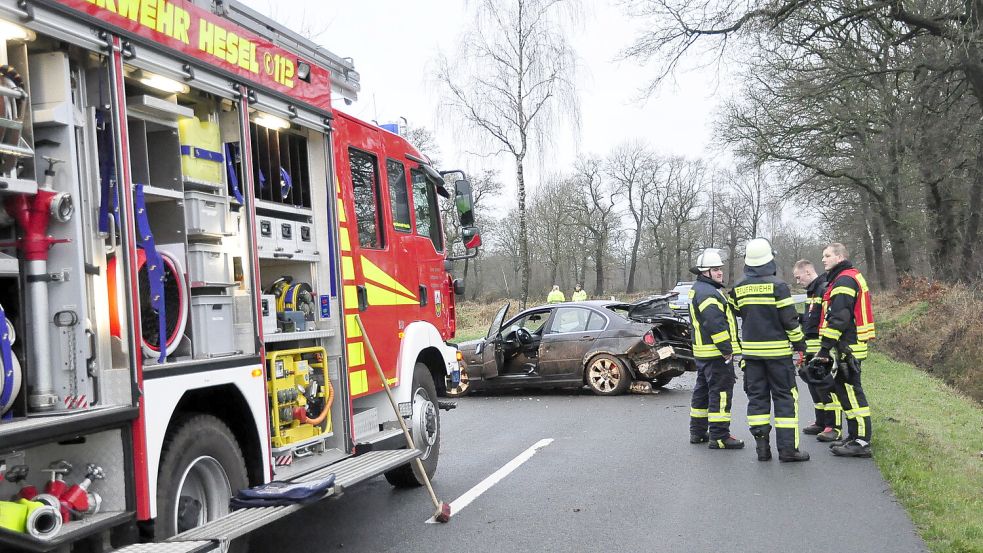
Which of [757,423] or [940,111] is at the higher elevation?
[940,111]

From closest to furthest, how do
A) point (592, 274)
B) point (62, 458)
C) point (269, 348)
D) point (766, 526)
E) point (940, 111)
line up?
point (62, 458) → point (269, 348) → point (766, 526) → point (940, 111) → point (592, 274)

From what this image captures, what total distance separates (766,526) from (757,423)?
2244 mm

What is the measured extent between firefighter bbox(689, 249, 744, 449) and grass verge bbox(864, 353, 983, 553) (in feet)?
4.71

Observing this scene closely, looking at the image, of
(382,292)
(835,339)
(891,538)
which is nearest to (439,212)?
(382,292)

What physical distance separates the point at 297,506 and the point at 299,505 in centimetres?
1

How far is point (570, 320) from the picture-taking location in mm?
13148

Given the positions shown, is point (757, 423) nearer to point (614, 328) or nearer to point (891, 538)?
point (891, 538)

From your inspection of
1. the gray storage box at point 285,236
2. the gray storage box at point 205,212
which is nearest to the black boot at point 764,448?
the gray storage box at point 285,236

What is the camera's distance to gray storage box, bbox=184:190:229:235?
4512 millimetres

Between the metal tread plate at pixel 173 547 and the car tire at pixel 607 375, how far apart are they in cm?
951

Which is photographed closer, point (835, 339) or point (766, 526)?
point (766, 526)

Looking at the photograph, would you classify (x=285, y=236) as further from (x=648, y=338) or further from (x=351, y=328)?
(x=648, y=338)

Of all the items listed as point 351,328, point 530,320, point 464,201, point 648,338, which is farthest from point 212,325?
point 530,320

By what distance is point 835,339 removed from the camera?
25.7 feet
